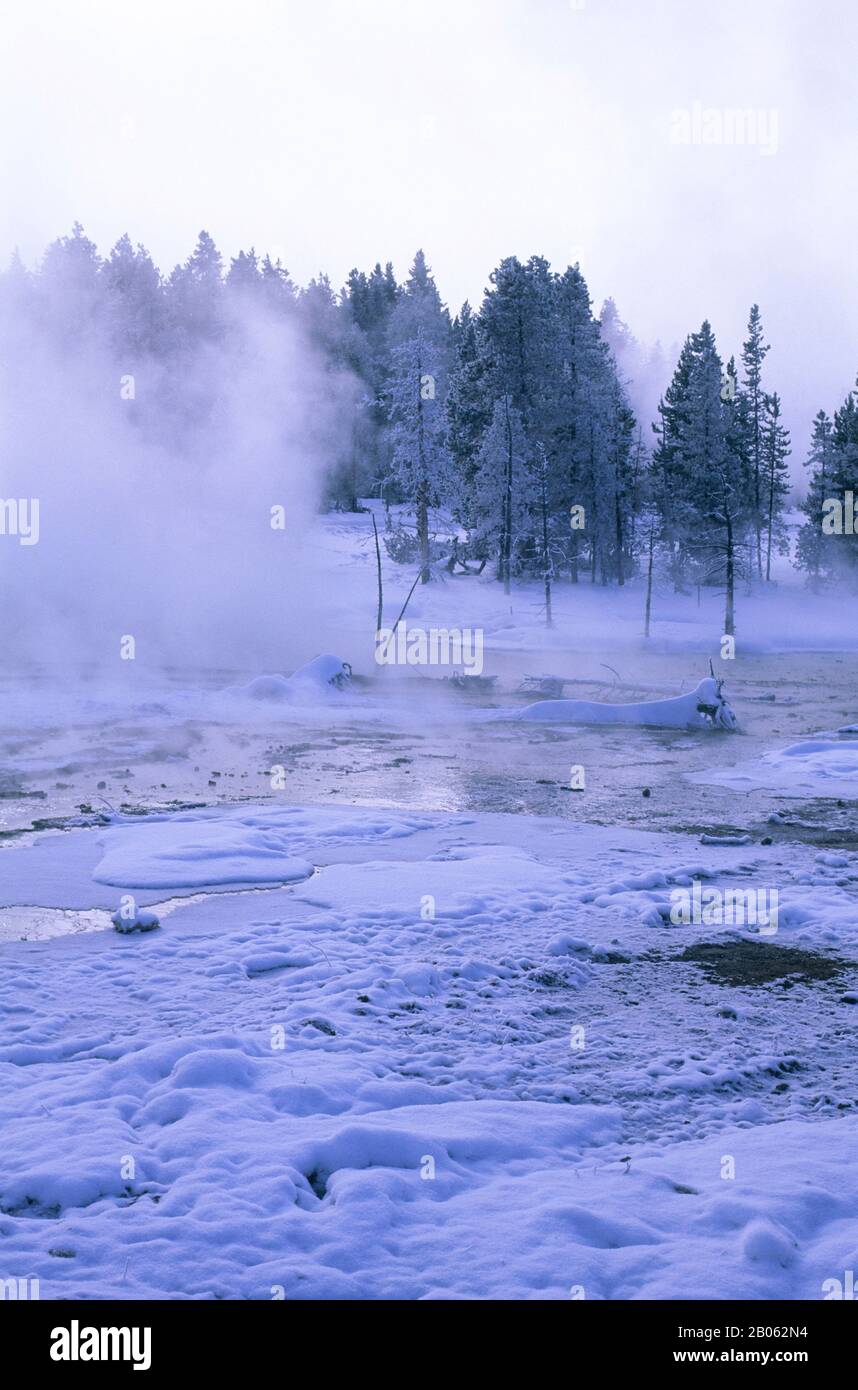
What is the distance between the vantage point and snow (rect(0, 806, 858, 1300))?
4535mm

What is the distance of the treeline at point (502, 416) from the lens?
49.3m

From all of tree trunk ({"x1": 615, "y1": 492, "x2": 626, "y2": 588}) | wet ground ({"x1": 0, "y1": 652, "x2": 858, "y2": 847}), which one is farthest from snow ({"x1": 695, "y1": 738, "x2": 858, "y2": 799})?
tree trunk ({"x1": 615, "y1": 492, "x2": 626, "y2": 588})

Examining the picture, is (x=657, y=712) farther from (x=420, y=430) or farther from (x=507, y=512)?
(x=420, y=430)

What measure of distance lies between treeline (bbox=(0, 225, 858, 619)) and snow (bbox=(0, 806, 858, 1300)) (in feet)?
123

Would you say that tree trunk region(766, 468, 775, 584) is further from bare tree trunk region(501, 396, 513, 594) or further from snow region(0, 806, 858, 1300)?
snow region(0, 806, 858, 1300)

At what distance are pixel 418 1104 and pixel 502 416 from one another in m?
46.6

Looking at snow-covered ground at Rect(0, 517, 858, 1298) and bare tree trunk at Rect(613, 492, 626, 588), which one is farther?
bare tree trunk at Rect(613, 492, 626, 588)

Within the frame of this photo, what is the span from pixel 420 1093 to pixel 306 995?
1718mm

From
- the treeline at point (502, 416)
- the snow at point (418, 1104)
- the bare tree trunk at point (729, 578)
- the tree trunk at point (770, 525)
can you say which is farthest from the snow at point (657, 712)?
the tree trunk at point (770, 525)

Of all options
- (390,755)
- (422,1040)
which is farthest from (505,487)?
(422,1040)
